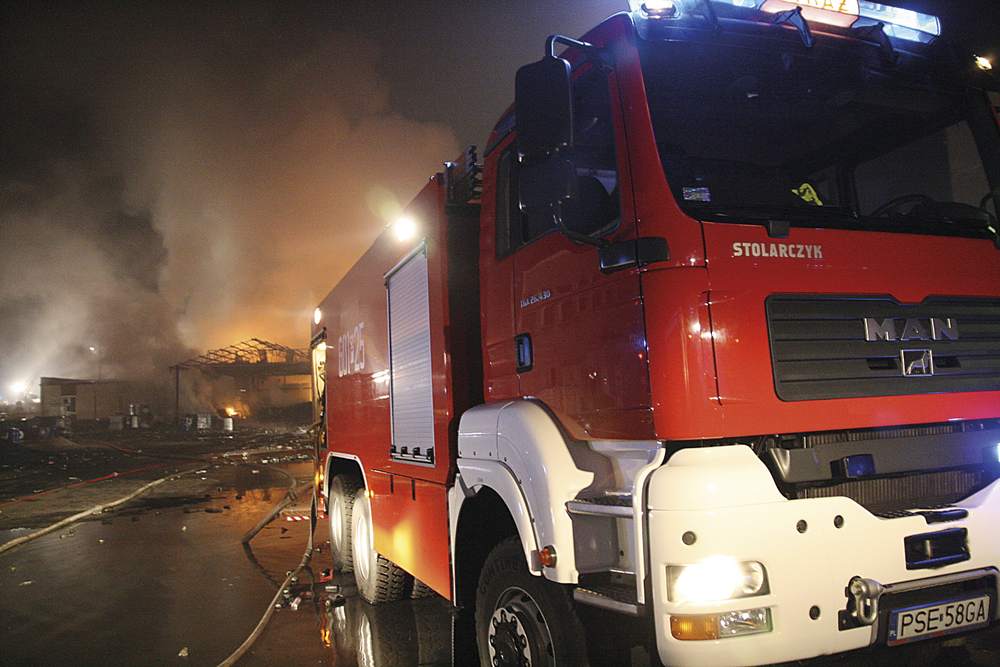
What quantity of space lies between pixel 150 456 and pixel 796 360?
2794cm

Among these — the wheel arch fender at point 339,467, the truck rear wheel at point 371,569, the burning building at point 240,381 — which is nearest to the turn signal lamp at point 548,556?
the truck rear wheel at point 371,569

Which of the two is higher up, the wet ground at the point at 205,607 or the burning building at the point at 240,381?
the burning building at the point at 240,381

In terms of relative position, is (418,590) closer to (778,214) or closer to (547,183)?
(547,183)

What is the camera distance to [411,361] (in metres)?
4.57

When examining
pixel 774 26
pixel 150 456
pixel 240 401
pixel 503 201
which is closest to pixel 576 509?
→ pixel 503 201

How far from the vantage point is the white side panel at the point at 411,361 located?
4250 millimetres

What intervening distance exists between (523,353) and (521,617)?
1.13 metres

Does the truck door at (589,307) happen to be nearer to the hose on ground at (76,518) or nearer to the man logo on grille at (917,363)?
the man logo on grille at (917,363)

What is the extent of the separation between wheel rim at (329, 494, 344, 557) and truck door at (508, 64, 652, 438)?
4.09 meters

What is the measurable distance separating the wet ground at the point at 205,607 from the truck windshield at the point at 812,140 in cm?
163

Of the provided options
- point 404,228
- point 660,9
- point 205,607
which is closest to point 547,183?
point 660,9

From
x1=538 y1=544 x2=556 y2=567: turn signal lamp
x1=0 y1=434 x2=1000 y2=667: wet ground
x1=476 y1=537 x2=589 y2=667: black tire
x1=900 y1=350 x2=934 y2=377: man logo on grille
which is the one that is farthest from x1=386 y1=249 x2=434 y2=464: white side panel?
x1=900 y1=350 x2=934 y2=377: man logo on grille

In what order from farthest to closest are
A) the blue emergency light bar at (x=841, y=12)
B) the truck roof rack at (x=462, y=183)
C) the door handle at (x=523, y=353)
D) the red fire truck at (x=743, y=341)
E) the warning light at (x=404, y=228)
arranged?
the warning light at (x=404, y=228)
the truck roof rack at (x=462, y=183)
the door handle at (x=523, y=353)
the blue emergency light bar at (x=841, y=12)
the red fire truck at (x=743, y=341)

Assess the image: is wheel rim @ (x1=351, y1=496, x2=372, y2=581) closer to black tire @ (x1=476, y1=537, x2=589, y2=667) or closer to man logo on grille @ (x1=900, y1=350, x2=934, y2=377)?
black tire @ (x1=476, y1=537, x2=589, y2=667)
